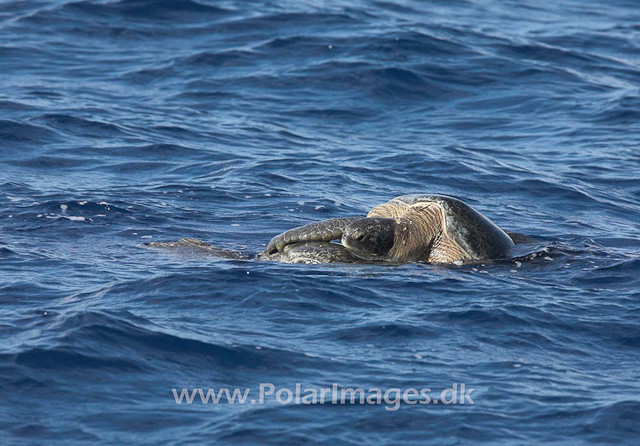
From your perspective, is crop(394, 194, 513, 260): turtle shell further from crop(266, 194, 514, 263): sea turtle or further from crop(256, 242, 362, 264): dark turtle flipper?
crop(256, 242, 362, 264): dark turtle flipper

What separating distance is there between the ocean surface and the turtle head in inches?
13.8

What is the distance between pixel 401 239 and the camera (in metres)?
9.61

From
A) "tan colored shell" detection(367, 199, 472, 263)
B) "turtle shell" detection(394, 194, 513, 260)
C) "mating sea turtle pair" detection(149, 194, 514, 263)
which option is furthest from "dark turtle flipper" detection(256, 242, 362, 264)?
"turtle shell" detection(394, 194, 513, 260)

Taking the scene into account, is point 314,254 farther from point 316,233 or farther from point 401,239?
point 401,239

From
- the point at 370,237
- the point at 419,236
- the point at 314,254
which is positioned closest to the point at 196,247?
the point at 314,254

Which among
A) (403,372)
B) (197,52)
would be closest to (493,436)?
(403,372)

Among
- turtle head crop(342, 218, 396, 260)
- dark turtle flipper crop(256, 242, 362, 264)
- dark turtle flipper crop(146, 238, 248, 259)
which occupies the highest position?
turtle head crop(342, 218, 396, 260)

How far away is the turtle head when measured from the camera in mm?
9391

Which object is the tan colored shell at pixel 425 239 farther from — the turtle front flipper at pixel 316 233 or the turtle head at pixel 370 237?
the turtle front flipper at pixel 316 233

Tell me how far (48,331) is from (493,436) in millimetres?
3301

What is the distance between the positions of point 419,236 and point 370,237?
1.76 ft

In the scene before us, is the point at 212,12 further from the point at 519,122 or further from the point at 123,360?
the point at 123,360

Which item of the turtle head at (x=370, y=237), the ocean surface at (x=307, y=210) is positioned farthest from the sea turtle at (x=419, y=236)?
the ocean surface at (x=307, y=210)

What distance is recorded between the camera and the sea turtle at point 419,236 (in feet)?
31.0
